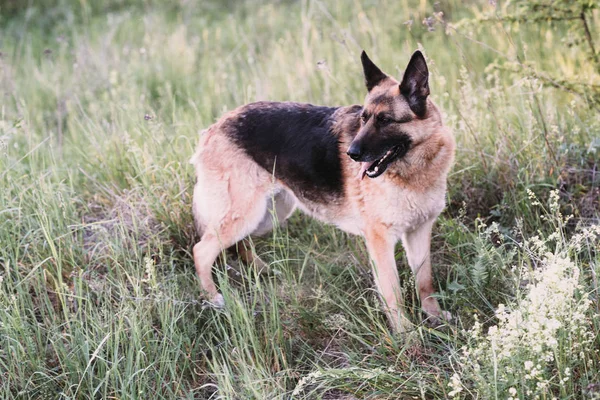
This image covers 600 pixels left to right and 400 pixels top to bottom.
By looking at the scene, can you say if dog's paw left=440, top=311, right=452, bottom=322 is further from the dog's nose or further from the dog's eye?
the dog's eye

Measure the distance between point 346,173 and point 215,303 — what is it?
1.11m

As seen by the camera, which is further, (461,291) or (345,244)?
(345,244)

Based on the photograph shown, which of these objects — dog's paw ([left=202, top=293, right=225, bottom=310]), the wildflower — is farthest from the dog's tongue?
the wildflower

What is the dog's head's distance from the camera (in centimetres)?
366

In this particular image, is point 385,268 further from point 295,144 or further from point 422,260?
point 295,144

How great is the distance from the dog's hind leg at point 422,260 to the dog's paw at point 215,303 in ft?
3.81

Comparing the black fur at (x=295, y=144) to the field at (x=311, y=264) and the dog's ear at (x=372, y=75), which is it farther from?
the field at (x=311, y=264)

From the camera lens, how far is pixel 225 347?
142 inches

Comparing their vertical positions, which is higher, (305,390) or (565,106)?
(565,106)

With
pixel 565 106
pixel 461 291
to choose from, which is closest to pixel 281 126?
pixel 461 291

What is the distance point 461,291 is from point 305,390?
1084mm

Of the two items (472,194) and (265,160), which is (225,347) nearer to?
(265,160)

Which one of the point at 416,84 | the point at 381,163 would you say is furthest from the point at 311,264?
the point at 416,84

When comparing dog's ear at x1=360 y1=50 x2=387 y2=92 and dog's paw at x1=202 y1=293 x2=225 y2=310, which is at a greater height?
dog's ear at x1=360 y1=50 x2=387 y2=92
